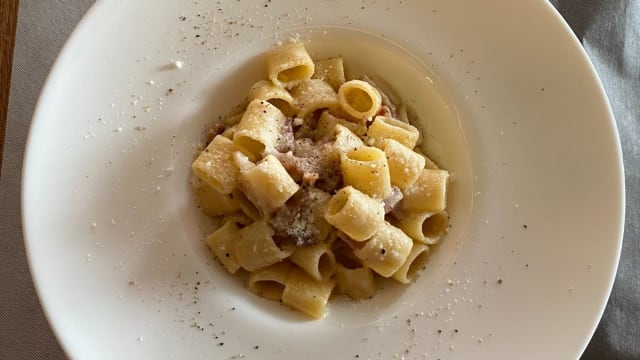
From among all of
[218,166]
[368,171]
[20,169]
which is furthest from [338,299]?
[20,169]

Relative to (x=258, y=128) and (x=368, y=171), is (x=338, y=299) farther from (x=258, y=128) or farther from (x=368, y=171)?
(x=258, y=128)

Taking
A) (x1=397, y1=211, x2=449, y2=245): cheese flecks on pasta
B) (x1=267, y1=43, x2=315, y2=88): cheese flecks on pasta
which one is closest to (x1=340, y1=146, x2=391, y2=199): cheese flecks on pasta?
(x1=397, y1=211, x2=449, y2=245): cheese flecks on pasta

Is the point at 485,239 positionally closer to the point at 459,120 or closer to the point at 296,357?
the point at 459,120

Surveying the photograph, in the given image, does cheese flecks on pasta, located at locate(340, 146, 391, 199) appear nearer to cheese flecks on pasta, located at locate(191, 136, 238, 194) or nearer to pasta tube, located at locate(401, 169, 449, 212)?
pasta tube, located at locate(401, 169, 449, 212)

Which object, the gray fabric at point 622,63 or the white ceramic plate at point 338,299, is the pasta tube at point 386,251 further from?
the gray fabric at point 622,63

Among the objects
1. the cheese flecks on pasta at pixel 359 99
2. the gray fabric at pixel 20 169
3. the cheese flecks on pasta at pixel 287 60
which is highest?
the cheese flecks on pasta at pixel 287 60

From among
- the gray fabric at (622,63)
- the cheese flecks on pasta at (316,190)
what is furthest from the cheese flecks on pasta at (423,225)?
the gray fabric at (622,63)
